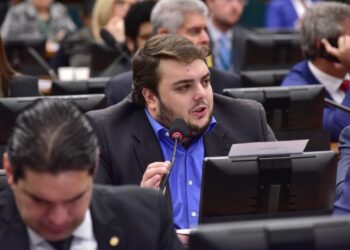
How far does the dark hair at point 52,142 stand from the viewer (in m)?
1.93

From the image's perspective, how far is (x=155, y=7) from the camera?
16.9ft

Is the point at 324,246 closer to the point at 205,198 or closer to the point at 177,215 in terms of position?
the point at 205,198

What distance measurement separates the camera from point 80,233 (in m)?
2.08

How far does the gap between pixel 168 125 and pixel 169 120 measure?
0.02 meters

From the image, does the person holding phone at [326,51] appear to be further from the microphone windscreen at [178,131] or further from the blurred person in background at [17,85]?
the microphone windscreen at [178,131]

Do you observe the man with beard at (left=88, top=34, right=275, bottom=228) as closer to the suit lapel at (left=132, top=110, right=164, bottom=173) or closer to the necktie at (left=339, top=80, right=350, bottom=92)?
the suit lapel at (left=132, top=110, right=164, bottom=173)

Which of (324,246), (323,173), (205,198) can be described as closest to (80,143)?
(324,246)

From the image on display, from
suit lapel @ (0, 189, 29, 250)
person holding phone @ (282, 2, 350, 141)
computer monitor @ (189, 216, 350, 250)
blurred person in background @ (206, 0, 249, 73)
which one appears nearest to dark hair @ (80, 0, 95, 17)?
blurred person in background @ (206, 0, 249, 73)

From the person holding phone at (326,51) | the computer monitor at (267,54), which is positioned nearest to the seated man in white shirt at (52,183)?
the person holding phone at (326,51)

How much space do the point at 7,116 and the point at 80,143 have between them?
1604mm

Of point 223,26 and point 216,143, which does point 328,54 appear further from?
point 223,26

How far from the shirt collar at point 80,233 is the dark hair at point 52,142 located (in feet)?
0.50

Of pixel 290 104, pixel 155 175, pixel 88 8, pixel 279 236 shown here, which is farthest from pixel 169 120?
pixel 88 8

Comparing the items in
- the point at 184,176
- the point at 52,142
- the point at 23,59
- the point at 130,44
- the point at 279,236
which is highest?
the point at 52,142
